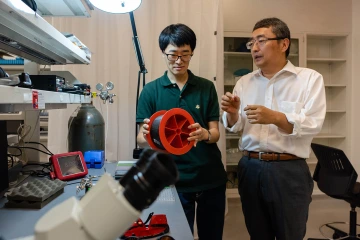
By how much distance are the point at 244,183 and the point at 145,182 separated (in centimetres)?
129

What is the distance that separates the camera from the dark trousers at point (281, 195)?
4.63 ft

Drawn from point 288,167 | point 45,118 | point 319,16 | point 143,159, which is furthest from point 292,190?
point 319,16

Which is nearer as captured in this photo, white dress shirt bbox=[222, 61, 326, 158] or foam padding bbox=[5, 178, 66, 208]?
foam padding bbox=[5, 178, 66, 208]

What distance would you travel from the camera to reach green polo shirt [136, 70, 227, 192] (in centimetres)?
153

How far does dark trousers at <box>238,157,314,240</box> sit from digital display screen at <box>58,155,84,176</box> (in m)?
0.92

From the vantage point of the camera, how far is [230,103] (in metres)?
1.44

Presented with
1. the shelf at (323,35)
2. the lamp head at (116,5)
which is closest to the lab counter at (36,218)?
the lamp head at (116,5)

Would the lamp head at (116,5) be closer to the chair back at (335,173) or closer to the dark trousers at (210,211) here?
the dark trousers at (210,211)

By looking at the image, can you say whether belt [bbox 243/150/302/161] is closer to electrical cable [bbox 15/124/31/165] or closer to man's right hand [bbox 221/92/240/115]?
man's right hand [bbox 221/92/240/115]

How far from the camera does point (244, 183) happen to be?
155cm

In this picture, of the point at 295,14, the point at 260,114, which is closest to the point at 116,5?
the point at 260,114

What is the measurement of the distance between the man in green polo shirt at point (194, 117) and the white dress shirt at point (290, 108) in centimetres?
18

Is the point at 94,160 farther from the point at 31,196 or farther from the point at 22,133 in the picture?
the point at 31,196

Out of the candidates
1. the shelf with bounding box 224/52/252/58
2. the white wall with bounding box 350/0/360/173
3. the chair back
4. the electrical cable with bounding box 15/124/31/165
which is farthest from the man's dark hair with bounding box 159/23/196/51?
the white wall with bounding box 350/0/360/173
